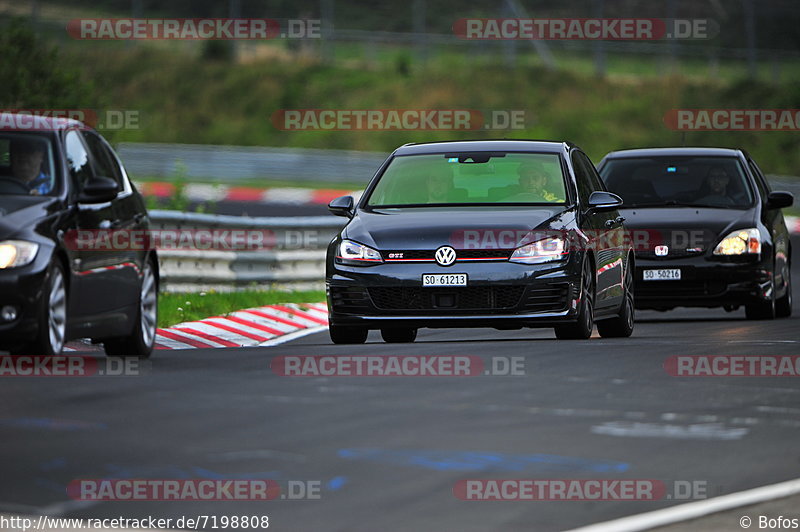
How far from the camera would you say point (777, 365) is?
1237 centimetres

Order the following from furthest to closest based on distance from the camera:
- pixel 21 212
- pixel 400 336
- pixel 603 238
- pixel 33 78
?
1. pixel 33 78
2. pixel 400 336
3. pixel 603 238
4. pixel 21 212

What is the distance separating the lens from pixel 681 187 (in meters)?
18.8

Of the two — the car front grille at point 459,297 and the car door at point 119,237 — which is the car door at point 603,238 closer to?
the car front grille at point 459,297

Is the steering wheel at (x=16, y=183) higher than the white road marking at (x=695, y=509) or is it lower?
higher

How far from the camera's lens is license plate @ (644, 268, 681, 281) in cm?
1736

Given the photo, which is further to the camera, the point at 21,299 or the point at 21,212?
the point at 21,212

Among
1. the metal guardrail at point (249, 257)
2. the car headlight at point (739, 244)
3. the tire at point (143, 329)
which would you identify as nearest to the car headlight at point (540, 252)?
the tire at point (143, 329)

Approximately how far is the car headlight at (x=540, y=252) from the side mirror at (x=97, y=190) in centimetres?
308

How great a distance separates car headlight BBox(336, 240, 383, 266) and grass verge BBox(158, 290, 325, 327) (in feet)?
10.4

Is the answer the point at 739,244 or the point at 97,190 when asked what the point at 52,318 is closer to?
the point at 97,190

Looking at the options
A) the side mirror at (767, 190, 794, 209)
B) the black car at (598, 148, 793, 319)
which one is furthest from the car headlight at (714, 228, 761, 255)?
the side mirror at (767, 190, 794, 209)

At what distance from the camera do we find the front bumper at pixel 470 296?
13.1 metres

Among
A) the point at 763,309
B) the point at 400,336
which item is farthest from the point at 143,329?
the point at 763,309

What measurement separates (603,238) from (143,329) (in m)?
3.88
